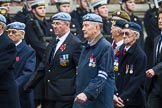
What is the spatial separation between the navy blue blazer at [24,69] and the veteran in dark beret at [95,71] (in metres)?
2.31

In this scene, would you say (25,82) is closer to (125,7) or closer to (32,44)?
(32,44)

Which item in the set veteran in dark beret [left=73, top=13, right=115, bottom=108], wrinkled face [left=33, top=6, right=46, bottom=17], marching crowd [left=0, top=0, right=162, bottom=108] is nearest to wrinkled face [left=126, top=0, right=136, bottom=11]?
wrinkled face [left=33, top=6, right=46, bottom=17]

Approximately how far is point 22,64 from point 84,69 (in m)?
2.61

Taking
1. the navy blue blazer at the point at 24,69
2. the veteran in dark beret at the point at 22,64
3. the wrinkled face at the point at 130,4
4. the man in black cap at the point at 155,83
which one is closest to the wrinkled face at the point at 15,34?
the veteran in dark beret at the point at 22,64

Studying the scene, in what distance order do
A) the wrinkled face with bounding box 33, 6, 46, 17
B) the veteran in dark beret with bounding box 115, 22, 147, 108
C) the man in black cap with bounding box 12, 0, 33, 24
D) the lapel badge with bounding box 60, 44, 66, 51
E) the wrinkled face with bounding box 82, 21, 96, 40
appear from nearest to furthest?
the wrinkled face with bounding box 82, 21, 96, 40, the veteran in dark beret with bounding box 115, 22, 147, 108, the lapel badge with bounding box 60, 44, 66, 51, the wrinkled face with bounding box 33, 6, 46, 17, the man in black cap with bounding box 12, 0, 33, 24

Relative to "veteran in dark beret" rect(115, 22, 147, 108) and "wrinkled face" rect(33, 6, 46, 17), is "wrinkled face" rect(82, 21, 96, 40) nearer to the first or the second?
"veteran in dark beret" rect(115, 22, 147, 108)

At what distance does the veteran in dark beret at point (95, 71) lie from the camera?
11995 millimetres

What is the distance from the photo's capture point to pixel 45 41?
57.3ft

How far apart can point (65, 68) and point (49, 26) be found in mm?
4078

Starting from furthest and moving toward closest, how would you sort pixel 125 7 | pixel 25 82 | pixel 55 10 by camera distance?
pixel 55 10 < pixel 125 7 < pixel 25 82

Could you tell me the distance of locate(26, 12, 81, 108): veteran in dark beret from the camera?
13.8m

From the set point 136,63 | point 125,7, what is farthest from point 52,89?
point 125,7

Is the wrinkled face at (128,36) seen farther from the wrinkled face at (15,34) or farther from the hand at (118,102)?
the wrinkled face at (15,34)

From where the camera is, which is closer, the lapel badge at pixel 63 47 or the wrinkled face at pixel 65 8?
the lapel badge at pixel 63 47
